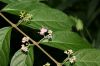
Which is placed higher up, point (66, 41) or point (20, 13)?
point (20, 13)

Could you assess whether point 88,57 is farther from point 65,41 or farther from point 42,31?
point 42,31

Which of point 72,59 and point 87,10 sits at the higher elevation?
point 72,59

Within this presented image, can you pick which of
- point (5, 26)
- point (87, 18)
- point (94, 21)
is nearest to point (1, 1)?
point (5, 26)

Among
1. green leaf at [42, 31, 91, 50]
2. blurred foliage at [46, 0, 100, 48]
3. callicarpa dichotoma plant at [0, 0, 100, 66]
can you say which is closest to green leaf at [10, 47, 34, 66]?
callicarpa dichotoma plant at [0, 0, 100, 66]

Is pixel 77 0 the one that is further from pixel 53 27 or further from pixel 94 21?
pixel 53 27

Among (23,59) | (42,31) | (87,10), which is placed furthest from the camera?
(87,10)

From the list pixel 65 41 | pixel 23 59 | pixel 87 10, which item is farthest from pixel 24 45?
pixel 87 10

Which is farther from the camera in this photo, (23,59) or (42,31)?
(42,31)
